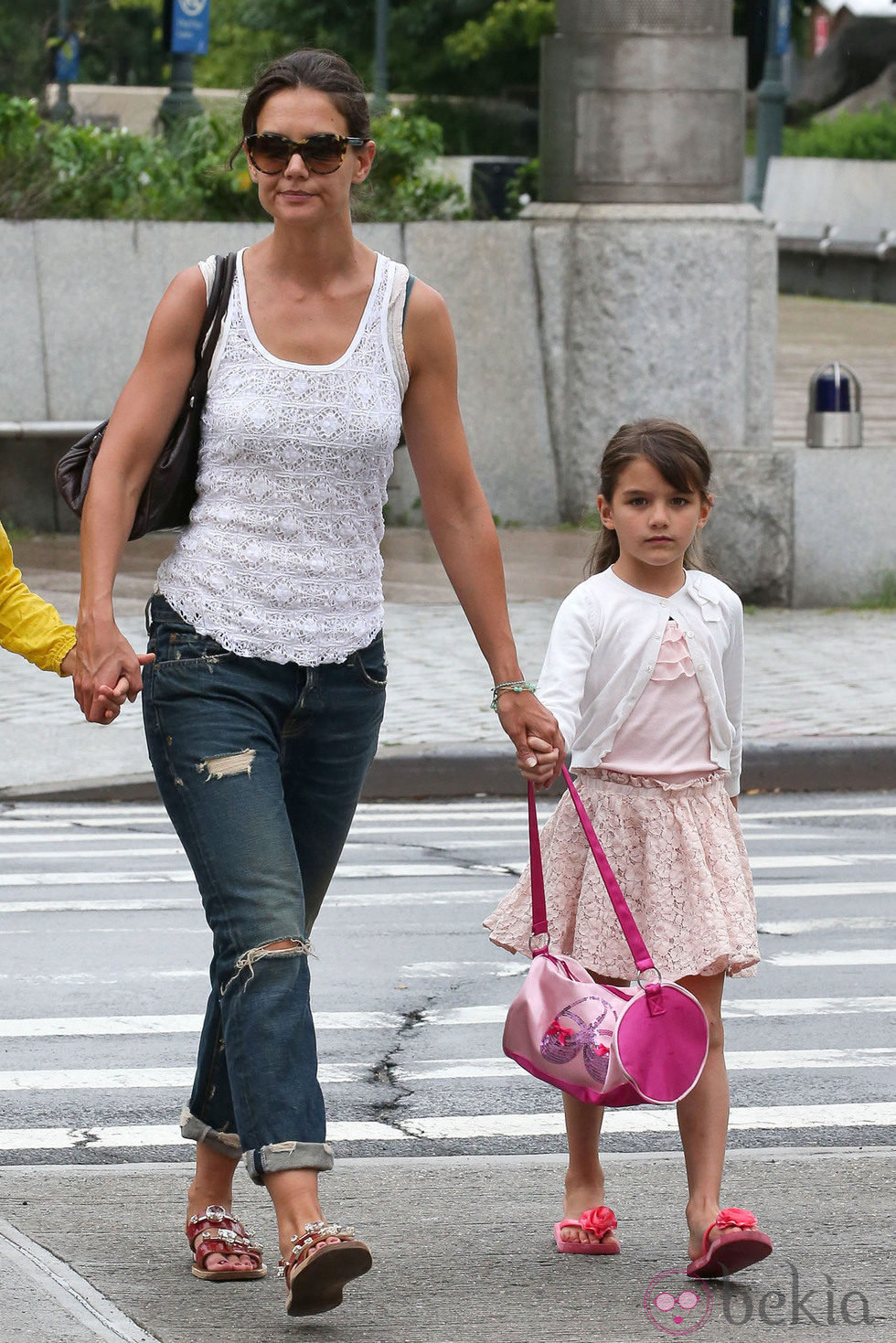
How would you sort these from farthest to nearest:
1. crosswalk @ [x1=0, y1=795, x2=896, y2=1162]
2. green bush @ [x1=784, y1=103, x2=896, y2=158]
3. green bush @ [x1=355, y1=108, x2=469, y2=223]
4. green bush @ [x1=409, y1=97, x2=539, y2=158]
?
green bush @ [x1=409, y1=97, x2=539, y2=158], green bush @ [x1=784, y1=103, x2=896, y2=158], green bush @ [x1=355, y1=108, x2=469, y2=223], crosswalk @ [x1=0, y1=795, x2=896, y2=1162]

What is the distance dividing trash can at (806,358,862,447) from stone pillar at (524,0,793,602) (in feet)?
4.12

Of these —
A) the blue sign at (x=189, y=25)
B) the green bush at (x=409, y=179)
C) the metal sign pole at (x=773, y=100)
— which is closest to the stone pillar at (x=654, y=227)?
the green bush at (x=409, y=179)

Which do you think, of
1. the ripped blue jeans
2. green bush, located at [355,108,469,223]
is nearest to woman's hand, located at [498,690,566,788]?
the ripped blue jeans

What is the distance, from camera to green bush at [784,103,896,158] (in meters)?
37.5

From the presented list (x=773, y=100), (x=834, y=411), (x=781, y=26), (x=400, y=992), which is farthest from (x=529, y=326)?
(x=781, y=26)

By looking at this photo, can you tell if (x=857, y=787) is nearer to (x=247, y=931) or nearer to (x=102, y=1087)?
(x=102, y=1087)

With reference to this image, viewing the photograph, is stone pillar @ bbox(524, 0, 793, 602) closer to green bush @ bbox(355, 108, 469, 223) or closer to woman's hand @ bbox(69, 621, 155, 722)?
green bush @ bbox(355, 108, 469, 223)

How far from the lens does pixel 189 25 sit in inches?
827

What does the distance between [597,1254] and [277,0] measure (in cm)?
4628

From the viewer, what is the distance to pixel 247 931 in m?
3.50

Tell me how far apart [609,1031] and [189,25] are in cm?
1872

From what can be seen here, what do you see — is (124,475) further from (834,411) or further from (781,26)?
(781,26)

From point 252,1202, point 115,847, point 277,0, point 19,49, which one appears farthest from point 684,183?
point 19,49

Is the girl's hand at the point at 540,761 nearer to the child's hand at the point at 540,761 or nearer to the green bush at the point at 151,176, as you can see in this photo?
the child's hand at the point at 540,761
